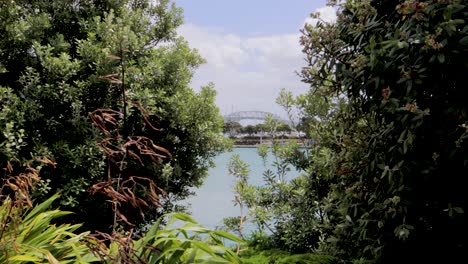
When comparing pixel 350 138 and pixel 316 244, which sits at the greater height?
pixel 350 138

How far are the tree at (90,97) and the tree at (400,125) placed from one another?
2003 mm

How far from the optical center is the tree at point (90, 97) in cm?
421

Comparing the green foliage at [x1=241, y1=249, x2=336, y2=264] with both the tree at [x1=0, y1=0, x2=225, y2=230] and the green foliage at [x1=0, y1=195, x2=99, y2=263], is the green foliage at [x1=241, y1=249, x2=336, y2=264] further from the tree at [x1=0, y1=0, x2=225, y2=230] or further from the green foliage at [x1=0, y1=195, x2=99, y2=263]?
the tree at [x1=0, y1=0, x2=225, y2=230]

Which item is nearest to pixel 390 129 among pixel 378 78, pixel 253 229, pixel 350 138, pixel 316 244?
pixel 378 78

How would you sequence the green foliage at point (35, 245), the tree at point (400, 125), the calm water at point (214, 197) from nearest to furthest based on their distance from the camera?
the green foliage at point (35, 245)
the tree at point (400, 125)
the calm water at point (214, 197)

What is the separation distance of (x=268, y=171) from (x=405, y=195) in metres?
1.90

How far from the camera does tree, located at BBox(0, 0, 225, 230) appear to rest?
421 centimetres

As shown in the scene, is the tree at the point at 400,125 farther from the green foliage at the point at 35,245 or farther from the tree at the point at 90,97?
the tree at the point at 90,97

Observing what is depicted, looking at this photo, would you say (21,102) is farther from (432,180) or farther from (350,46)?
(432,180)

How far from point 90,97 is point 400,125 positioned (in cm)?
326

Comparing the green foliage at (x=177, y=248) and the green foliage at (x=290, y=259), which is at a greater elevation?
the green foliage at (x=177, y=248)

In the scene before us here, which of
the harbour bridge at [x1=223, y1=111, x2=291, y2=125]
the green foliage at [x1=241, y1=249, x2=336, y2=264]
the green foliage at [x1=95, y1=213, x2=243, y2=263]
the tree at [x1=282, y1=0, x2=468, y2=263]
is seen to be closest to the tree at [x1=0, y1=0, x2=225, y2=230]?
the harbour bridge at [x1=223, y1=111, x2=291, y2=125]

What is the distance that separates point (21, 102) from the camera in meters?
4.18

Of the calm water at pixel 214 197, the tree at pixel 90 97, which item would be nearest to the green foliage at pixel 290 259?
the calm water at pixel 214 197
